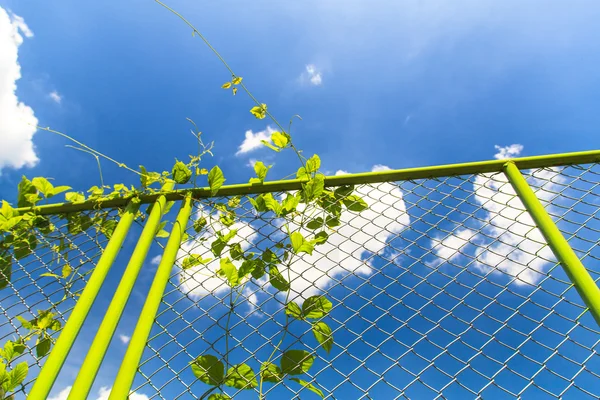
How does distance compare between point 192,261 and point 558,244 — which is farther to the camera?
point 192,261

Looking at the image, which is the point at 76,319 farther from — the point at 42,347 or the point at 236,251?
the point at 236,251

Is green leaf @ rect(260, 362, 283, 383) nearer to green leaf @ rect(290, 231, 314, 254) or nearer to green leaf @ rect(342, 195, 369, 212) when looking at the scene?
green leaf @ rect(290, 231, 314, 254)

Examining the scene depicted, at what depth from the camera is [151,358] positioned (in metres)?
1.09

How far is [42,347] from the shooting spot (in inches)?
53.4

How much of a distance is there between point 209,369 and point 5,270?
114 centimetres

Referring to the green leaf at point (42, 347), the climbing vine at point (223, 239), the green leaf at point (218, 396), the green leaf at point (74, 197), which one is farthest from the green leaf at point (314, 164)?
the green leaf at point (42, 347)

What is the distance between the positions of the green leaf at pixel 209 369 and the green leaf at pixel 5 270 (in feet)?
3.45

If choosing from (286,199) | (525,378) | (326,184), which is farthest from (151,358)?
(525,378)

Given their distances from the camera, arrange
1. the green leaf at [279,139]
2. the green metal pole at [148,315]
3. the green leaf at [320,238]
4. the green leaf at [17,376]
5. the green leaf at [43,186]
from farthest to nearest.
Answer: the green leaf at [43,186], the green leaf at [279,139], the green leaf at [320,238], the green leaf at [17,376], the green metal pole at [148,315]

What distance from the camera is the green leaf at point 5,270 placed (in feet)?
5.19

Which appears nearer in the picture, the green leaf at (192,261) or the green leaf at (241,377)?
the green leaf at (241,377)

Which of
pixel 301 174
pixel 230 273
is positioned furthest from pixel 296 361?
pixel 301 174

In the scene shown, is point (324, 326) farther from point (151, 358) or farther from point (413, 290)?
point (151, 358)

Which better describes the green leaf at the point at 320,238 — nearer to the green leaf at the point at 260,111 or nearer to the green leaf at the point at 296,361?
the green leaf at the point at 296,361
